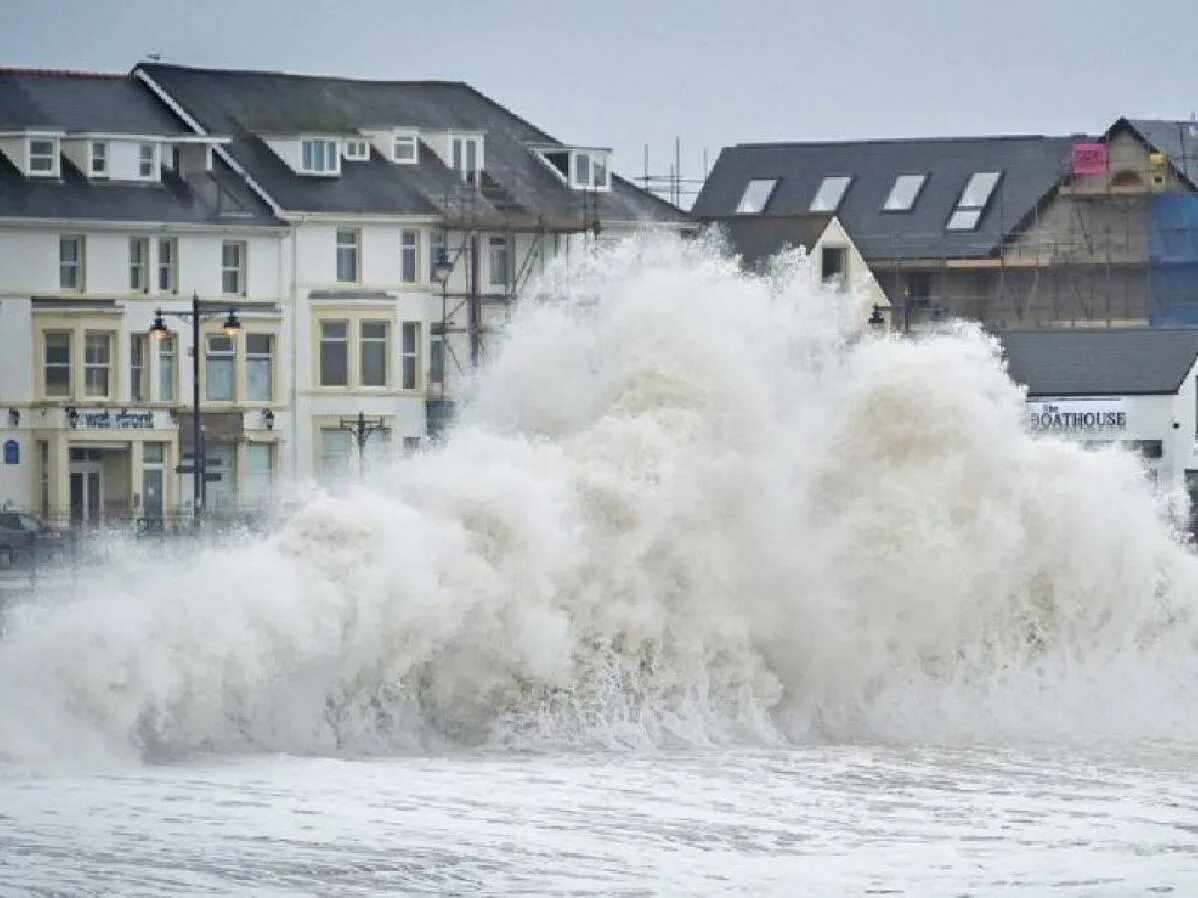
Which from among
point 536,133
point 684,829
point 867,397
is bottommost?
point 684,829

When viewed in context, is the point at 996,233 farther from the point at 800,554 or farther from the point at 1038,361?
the point at 800,554

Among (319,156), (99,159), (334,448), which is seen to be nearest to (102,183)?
(99,159)

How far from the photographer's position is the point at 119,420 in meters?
63.3

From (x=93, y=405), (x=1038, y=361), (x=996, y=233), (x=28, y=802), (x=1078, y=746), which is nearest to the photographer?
(x=28, y=802)

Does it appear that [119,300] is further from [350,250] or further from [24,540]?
[24,540]

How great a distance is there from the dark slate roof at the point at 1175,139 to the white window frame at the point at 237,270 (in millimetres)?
26530

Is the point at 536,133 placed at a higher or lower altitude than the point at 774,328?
higher

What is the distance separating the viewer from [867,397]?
124 feet

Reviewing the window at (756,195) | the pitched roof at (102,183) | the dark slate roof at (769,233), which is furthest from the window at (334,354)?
the window at (756,195)

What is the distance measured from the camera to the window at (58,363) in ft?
207

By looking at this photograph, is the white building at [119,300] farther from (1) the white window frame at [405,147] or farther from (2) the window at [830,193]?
(2) the window at [830,193]

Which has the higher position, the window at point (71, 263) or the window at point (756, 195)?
the window at point (756, 195)

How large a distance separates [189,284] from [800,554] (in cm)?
3036

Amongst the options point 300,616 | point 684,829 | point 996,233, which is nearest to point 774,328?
point 300,616
